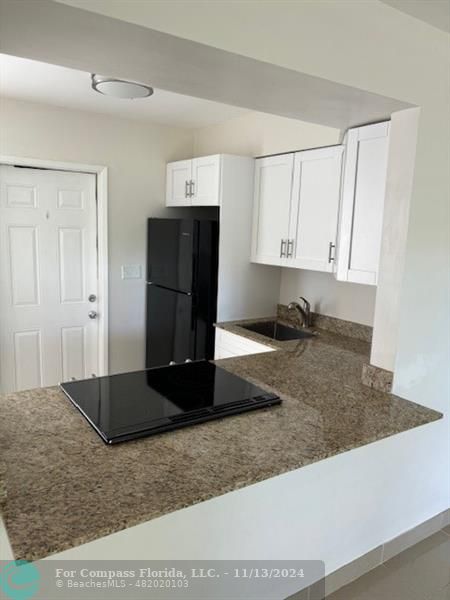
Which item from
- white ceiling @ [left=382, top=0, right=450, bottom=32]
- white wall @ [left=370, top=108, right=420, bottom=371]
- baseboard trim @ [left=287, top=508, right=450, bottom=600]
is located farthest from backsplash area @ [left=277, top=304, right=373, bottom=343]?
white ceiling @ [left=382, top=0, right=450, bottom=32]

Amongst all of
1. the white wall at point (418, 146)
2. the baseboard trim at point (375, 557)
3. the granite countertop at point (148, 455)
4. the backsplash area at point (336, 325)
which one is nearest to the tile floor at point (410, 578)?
the baseboard trim at point (375, 557)

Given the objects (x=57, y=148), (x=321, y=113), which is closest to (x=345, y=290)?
(x=321, y=113)

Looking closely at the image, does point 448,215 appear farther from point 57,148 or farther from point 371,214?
point 57,148

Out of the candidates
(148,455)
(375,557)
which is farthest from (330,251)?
(148,455)

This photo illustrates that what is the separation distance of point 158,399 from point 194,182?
2146mm

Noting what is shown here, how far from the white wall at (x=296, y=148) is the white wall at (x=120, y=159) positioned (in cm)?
50

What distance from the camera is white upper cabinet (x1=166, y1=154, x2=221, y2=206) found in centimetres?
310

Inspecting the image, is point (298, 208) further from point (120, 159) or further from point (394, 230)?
point (120, 159)

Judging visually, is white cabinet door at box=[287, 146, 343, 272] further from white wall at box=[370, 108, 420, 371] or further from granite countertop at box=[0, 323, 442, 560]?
granite countertop at box=[0, 323, 442, 560]

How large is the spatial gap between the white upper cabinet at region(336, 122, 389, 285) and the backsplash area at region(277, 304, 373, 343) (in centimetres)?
62

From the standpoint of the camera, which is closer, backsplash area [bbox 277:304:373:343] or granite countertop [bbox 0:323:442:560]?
granite countertop [bbox 0:323:442:560]

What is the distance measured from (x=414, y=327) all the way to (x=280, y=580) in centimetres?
119

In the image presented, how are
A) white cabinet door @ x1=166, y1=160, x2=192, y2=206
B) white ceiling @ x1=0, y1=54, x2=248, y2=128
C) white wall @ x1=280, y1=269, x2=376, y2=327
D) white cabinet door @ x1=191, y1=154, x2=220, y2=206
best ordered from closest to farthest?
1. white ceiling @ x1=0, y1=54, x2=248, y2=128
2. white wall @ x1=280, y1=269, x2=376, y2=327
3. white cabinet door @ x1=191, y1=154, x2=220, y2=206
4. white cabinet door @ x1=166, y1=160, x2=192, y2=206

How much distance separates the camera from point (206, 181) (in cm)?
318
